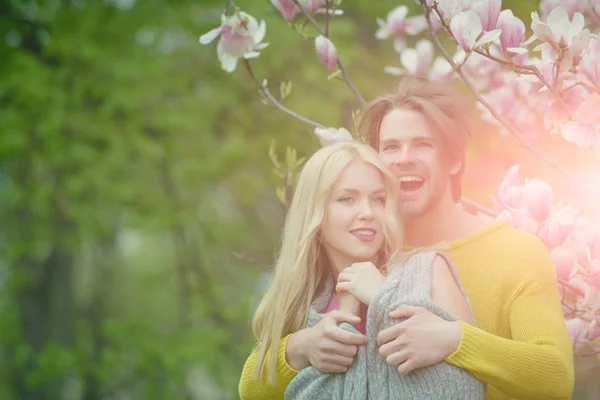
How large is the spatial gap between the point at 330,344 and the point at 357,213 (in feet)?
1.14

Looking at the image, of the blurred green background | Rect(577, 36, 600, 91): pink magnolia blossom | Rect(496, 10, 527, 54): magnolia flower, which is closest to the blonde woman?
Rect(496, 10, 527, 54): magnolia flower

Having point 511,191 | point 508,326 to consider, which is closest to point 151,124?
point 511,191

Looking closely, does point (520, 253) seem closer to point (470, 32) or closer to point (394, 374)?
point (394, 374)

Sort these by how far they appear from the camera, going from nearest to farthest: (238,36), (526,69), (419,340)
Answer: (419,340)
(526,69)
(238,36)

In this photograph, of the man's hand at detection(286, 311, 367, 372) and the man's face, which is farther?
the man's face

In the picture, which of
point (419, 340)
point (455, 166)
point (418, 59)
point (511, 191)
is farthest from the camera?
point (418, 59)

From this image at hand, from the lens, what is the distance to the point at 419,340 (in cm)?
191

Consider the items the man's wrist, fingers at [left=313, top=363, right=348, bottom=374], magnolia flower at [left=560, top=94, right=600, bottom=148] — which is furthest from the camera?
magnolia flower at [left=560, top=94, right=600, bottom=148]

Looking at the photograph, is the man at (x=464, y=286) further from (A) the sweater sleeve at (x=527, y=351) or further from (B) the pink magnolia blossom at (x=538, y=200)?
(B) the pink magnolia blossom at (x=538, y=200)

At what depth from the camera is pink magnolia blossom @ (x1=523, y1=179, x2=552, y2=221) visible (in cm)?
247

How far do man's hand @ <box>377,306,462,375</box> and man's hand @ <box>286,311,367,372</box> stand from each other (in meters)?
0.10

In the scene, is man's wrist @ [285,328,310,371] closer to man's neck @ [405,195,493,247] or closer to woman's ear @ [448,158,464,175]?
man's neck @ [405,195,493,247]

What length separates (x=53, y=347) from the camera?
23.3 feet

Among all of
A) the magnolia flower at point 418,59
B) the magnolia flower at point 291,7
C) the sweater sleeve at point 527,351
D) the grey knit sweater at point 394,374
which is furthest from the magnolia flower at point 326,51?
the sweater sleeve at point 527,351
